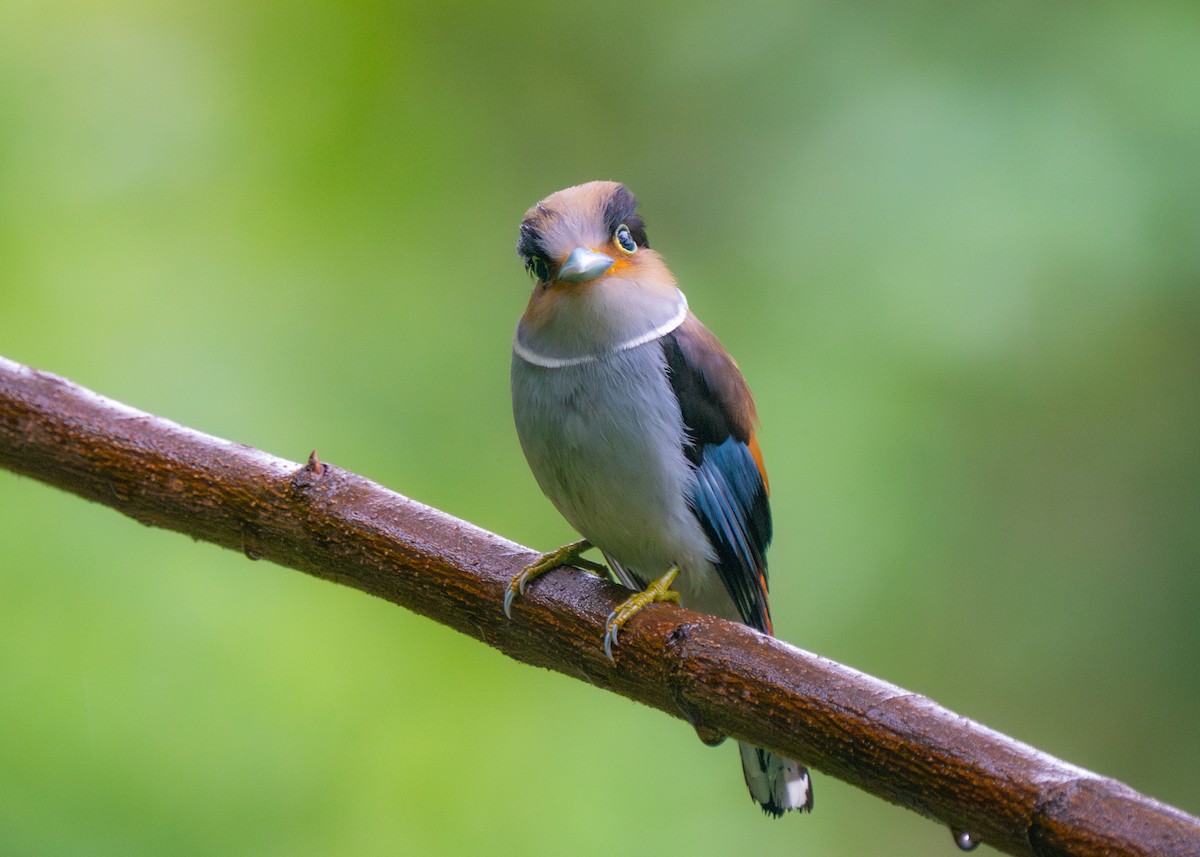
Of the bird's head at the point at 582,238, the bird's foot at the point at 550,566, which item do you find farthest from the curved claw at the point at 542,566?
the bird's head at the point at 582,238

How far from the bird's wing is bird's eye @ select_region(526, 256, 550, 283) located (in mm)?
232

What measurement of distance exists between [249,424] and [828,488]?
5.20ft

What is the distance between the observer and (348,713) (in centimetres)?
316

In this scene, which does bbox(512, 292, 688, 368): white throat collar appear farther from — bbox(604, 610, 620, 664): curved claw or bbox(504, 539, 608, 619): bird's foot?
bbox(604, 610, 620, 664): curved claw

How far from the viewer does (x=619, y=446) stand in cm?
210

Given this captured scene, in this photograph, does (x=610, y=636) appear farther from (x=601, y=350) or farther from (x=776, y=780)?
(x=776, y=780)

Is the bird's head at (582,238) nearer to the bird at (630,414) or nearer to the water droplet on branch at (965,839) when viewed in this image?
the bird at (630,414)

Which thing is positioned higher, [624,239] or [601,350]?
[624,239]

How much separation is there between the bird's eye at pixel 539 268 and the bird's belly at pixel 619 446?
0.51ft

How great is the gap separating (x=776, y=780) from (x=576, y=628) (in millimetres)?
609

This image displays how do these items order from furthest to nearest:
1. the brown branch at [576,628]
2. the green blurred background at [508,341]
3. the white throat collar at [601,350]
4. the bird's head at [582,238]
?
1. the green blurred background at [508,341]
2. the white throat collar at [601,350]
3. the bird's head at [582,238]
4. the brown branch at [576,628]

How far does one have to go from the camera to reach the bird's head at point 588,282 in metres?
2.08

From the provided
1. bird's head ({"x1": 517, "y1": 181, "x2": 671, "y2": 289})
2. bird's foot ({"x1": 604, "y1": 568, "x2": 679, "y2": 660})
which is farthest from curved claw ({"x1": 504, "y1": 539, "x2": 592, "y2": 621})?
bird's head ({"x1": 517, "y1": 181, "x2": 671, "y2": 289})

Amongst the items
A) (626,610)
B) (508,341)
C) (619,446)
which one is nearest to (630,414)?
(619,446)
